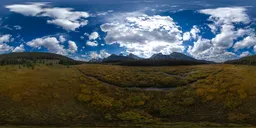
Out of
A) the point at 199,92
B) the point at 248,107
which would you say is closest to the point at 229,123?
the point at 248,107

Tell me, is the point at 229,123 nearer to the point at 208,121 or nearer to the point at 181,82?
the point at 208,121

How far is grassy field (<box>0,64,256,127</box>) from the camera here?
107 meters

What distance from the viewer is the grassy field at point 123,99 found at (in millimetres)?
107062

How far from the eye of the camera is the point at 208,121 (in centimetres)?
10581

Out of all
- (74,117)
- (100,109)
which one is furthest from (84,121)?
(100,109)

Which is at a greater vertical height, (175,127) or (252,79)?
(252,79)

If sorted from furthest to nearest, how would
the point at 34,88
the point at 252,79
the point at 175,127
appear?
the point at 252,79, the point at 34,88, the point at 175,127

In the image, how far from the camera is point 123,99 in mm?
134125

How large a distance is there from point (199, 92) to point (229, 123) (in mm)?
38990

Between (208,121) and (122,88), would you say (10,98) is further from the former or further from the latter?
(208,121)

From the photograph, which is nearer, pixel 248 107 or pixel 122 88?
pixel 248 107

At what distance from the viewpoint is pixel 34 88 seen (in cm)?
13325

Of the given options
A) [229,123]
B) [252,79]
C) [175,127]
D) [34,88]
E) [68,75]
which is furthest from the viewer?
[68,75]

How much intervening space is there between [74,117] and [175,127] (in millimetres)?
40325
